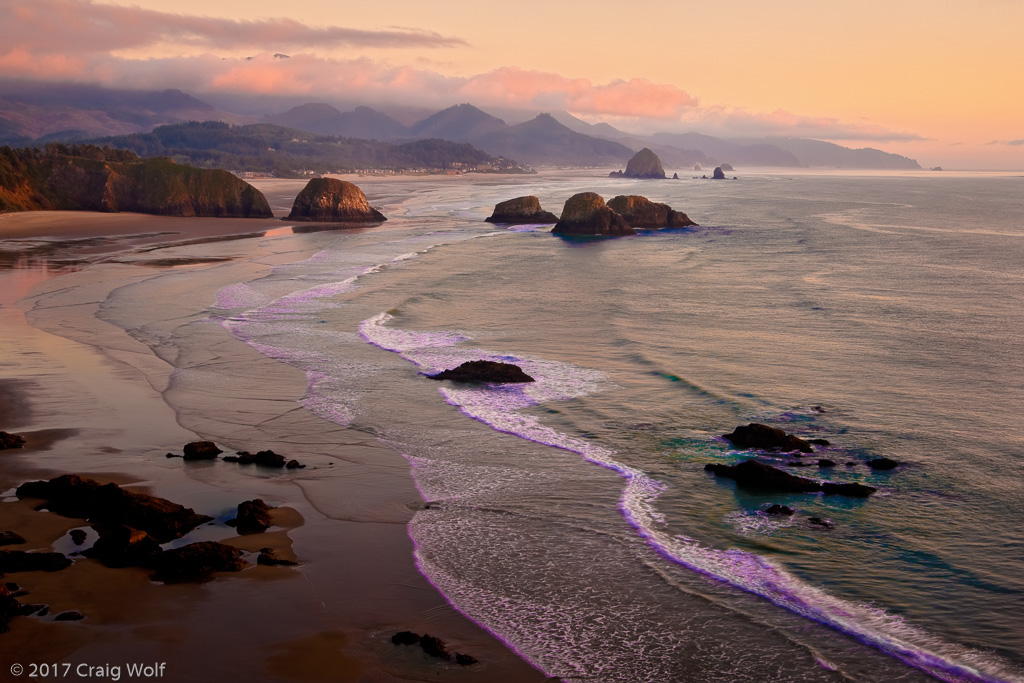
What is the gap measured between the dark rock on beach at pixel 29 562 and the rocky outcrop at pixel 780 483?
32.6ft

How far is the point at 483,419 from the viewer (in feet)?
55.0

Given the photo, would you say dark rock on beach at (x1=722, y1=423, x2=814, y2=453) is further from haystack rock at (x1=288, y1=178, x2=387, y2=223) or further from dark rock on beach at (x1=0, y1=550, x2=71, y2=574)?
haystack rock at (x1=288, y1=178, x2=387, y2=223)

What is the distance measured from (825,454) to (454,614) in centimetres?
874

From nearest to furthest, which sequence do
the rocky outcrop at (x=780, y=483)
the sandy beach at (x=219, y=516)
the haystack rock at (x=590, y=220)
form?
the sandy beach at (x=219, y=516), the rocky outcrop at (x=780, y=483), the haystack rock at (x=590, y=220)

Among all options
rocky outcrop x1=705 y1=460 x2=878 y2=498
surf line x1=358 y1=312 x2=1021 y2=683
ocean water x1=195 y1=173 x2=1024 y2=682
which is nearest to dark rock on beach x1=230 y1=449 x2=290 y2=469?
ocean water x1=195 y1=173 x2=1024 y2=682

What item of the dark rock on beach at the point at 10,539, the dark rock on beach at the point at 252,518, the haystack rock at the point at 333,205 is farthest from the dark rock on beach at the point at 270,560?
the haystack rock at the point at 333,205

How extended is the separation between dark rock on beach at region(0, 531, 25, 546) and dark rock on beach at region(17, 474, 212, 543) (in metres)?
0.95

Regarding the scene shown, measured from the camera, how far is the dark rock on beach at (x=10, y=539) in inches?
380

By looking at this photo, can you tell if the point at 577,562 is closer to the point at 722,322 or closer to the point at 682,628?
the point at 682,628

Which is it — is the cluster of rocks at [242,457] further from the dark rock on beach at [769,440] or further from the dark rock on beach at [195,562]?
the dark rock on beach at [769,440]

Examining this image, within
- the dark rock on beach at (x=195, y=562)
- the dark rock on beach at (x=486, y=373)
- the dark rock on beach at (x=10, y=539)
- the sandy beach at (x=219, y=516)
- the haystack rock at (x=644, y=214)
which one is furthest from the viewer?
the haystack rock at (x=644, y=214)

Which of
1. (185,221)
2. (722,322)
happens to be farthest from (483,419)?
(185,221)

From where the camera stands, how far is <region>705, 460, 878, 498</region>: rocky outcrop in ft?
41.6

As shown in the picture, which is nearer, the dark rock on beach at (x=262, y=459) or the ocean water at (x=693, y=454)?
the ocean water at (x=693, y=454)
